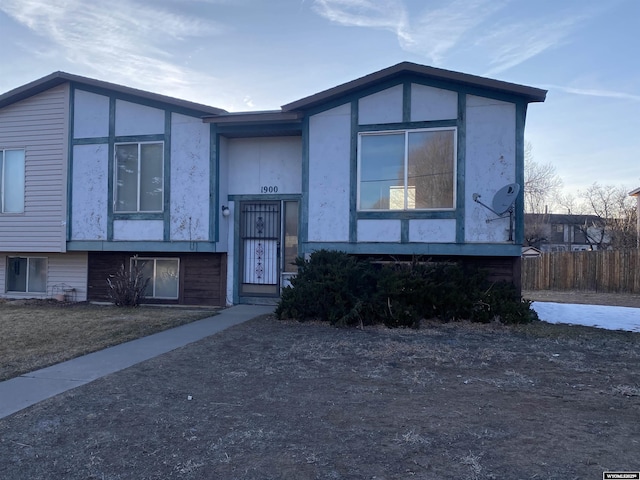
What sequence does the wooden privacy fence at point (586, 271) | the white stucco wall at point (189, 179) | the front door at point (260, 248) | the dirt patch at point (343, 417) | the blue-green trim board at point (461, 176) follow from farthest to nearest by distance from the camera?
the wooden privacy fence at point (586, 271) → the front door at point (260, 248) → the white stucco wall at point (189, 179) → the blue-green trim board at point (461, 176) → the dirt patch at point (343, 417)

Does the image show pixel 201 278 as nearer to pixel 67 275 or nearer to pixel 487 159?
pixel 67 275

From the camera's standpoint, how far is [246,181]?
1195 cm

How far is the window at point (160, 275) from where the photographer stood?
12.4 m

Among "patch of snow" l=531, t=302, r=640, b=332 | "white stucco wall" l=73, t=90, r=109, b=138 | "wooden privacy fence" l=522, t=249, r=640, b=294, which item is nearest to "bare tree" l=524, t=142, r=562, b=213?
"wooden privacy fence" l=522, t=249, r=640, b=294

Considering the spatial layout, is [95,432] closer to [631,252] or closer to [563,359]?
[563,359]

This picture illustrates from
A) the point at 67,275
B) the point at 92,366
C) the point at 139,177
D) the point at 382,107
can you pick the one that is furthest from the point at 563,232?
the point at 92,366

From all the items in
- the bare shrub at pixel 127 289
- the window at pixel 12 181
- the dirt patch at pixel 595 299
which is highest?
the window at pixel 12 181

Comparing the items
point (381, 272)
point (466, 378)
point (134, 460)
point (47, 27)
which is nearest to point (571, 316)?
point (381, 272)

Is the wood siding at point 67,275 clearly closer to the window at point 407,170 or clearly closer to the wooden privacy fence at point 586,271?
the window at point 407,170

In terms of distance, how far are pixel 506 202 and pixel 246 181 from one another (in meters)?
6.05

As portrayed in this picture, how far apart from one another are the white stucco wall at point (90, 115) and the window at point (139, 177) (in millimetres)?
718

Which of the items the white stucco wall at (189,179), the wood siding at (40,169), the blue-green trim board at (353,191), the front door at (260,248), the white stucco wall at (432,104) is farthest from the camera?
the wood siding at (40,169)

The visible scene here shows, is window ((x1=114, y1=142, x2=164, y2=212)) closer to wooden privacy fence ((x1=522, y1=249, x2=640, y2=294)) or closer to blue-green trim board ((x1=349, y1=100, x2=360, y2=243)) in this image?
blue-green trim board ((x1=349, y1=100, x2=360, y2=243))

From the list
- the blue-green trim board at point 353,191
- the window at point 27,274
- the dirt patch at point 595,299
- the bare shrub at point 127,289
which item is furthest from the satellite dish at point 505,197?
the window at point 27,274
